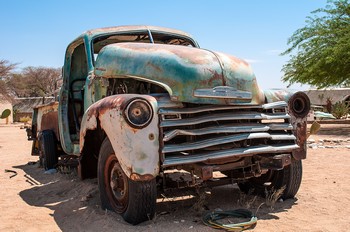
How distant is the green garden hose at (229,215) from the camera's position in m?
3.54

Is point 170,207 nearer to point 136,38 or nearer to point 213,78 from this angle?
point 213,78

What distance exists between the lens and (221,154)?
3740mm

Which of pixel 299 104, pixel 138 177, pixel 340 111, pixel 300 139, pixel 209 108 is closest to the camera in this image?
pixel 138 177

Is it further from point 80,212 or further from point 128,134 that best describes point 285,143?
point 80,212

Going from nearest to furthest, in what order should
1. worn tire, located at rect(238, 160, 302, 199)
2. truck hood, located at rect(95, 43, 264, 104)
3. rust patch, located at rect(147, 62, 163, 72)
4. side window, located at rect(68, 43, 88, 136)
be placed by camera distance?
truck hood, located at rect(95, 43, 264, 104), rust patch, located at rect(147, 62, 163, 72), worn tire, located at rect(238, 160, 302, 199), side window, located at rect(68, 43, 88, 136)

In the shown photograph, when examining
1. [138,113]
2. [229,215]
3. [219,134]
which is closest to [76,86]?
[138,113]

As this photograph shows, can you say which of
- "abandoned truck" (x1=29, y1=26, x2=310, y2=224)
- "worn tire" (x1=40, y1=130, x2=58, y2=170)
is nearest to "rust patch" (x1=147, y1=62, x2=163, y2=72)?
"abandoned truck" (x1=29, y1=26, x2=310, y2=224)

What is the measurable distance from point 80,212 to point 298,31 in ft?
58.5

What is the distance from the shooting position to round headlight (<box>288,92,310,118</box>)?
14.7ft

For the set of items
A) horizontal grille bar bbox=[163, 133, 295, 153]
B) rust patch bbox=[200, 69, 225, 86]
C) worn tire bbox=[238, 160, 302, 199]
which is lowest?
worn tire bbox=[238, 160, 302, 199]

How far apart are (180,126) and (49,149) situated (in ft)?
13.8

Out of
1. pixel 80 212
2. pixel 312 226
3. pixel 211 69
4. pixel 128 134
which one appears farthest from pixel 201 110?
pixel 80 212

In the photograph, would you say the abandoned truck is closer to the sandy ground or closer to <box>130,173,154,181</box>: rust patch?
<box>130,173,154,181</box>: rust patch

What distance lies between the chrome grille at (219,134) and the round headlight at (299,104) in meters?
0.19
